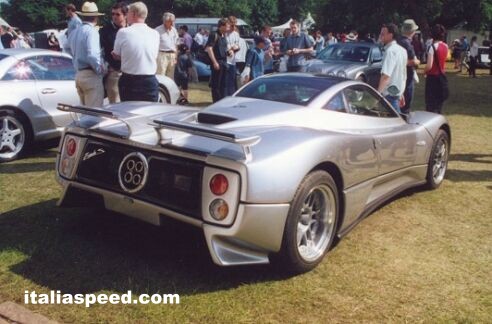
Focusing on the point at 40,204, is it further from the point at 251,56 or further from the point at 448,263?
the point at 251,56

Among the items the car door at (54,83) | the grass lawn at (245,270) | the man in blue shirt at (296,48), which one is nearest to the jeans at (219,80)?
the man in blue shirt at (296,48)

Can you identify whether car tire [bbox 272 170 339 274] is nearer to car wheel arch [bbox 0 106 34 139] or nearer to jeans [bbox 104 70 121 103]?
jeans [bbox 104 70 121 103]

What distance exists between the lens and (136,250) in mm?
3801

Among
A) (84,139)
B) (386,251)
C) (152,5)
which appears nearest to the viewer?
(84,139)

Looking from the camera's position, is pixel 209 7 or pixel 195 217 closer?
pixel 195 217

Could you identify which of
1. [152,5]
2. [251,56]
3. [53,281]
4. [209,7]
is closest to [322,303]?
[53,281]

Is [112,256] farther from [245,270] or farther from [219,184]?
[219,184]

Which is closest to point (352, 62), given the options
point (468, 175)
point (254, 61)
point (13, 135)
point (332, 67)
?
point (332, 67)

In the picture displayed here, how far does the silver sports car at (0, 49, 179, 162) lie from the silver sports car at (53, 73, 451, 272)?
7.62ft

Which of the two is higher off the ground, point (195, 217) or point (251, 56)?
point (251, 56)

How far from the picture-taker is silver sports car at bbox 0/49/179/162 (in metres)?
6.28

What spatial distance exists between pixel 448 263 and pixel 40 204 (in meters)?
3.62

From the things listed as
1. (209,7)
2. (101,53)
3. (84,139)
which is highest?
(209,7)

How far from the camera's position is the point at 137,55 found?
5.45m
